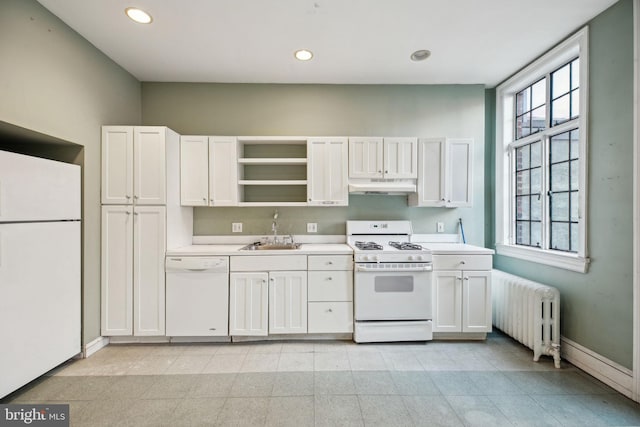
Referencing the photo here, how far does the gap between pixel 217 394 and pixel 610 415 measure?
2.70 meters

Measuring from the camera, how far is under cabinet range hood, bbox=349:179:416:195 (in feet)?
9.73

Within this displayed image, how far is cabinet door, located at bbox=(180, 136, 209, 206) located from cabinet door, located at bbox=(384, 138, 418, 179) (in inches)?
80.8

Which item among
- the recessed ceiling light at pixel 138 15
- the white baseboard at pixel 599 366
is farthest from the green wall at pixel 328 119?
the white baseboard at pixel 599 366

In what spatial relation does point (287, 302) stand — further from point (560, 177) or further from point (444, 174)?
point (560, 177)

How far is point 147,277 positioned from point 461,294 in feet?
10.5

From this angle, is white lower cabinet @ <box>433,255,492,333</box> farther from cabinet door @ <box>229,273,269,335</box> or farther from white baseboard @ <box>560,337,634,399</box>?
cabinet door @ <box>229,273,269,335</box>

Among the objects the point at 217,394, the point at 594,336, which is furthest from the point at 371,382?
the point at 594,336

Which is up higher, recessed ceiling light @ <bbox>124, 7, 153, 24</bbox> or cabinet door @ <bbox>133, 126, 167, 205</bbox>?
recessed ceiling light @ <bbox>124, 7, 153, 24</bbox>

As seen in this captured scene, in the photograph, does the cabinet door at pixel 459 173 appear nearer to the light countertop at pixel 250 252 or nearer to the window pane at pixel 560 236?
the window pane at pixel 560 236

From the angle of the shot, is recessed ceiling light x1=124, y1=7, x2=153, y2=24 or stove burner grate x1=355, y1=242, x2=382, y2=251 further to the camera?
stove burner grate x1=355, y1=242, x2=382, y2=251

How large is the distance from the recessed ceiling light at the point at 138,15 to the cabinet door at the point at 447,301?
3484 millimetres

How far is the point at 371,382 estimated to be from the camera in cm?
211

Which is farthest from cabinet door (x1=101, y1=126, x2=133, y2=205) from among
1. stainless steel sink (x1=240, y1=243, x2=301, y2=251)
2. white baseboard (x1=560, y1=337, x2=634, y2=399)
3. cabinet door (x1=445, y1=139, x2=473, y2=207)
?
white baseboard (x1=560, y1=337, x2=634, y2=399)

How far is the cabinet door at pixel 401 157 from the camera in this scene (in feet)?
9.96
